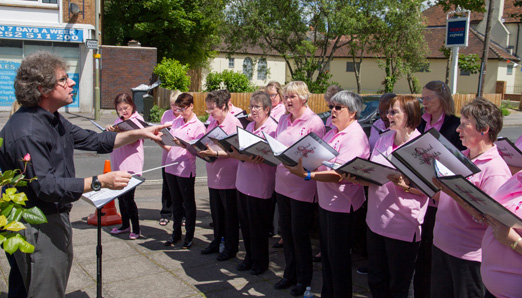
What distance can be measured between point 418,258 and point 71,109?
73.1ft

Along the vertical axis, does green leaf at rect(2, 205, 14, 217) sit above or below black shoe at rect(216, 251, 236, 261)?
above

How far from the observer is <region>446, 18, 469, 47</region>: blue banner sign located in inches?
313

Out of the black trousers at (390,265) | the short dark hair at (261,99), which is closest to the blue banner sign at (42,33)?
the short dark hair at (261,99)

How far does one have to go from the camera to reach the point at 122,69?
1043 inches

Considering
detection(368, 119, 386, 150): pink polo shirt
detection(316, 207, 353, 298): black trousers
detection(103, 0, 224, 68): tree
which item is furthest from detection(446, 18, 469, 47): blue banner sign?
detection(103, 0, 224, 68): tree

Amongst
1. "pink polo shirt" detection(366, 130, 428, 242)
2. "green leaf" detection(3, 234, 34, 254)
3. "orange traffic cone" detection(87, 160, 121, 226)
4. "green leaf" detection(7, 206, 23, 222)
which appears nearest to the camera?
"green leaf" detection(3, 234, 34, 254)

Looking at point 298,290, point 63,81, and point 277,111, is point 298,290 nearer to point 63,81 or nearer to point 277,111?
point 63,81

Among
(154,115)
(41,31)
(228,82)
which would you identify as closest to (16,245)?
(154,115)

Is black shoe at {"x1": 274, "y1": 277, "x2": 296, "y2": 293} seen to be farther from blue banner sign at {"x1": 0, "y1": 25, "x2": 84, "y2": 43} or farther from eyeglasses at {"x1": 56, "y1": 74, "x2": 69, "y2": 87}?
blue banner sign at {"x1": 0, "y1": 25, "x2": 84, "y2": 43}

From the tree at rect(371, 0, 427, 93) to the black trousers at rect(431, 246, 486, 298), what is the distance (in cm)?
2290

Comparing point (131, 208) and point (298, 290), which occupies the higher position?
point (131, 208)

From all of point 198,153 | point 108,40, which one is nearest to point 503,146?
point 198,153

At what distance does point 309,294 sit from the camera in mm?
4574

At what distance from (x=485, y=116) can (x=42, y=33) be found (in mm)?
22682
